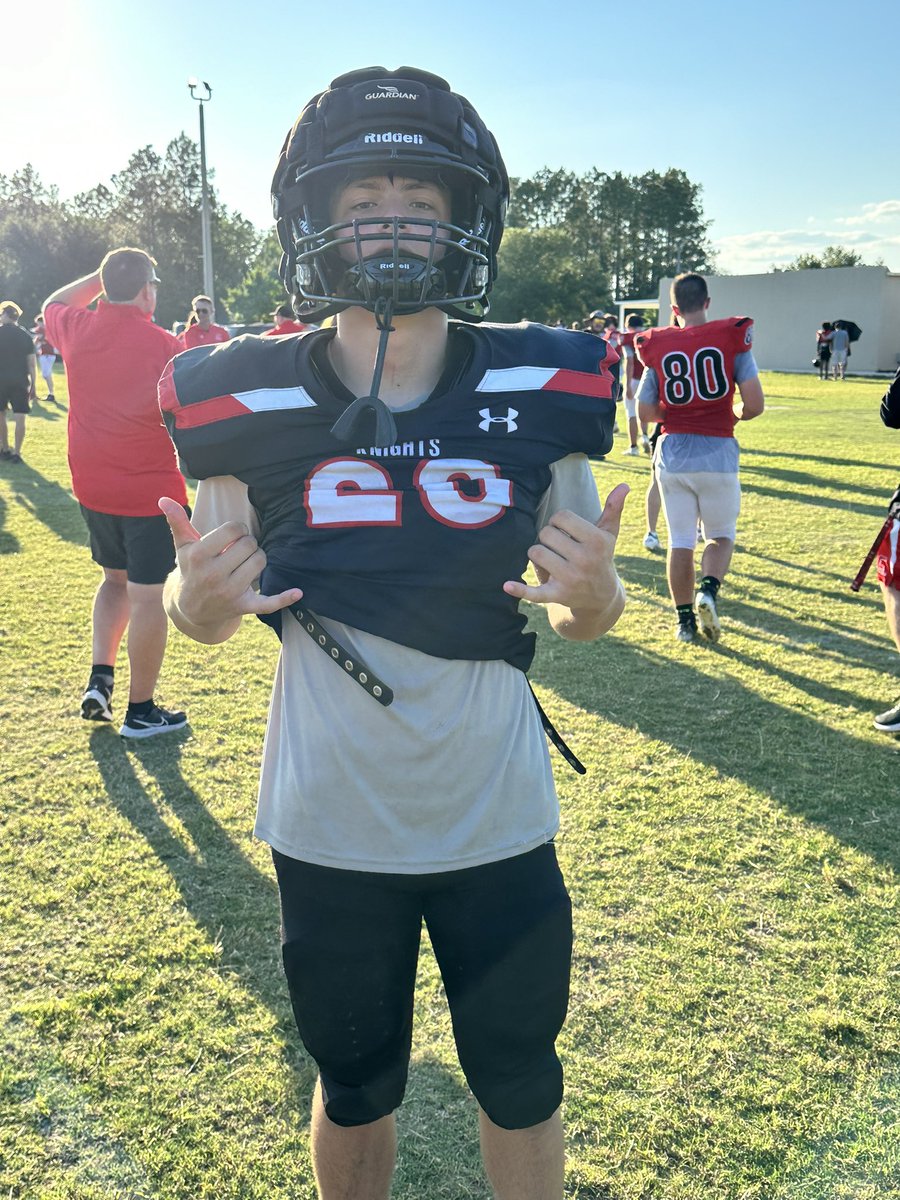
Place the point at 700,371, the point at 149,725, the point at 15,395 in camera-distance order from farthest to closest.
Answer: the point at 15,395 → the point at 700,371 → the point at 149,725

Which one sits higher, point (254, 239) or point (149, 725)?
point (254, 239)

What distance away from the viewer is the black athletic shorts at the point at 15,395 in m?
12.8

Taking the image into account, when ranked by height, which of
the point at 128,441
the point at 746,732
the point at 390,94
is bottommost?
the point at 746,732

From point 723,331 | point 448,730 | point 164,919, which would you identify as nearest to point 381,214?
point 448,730

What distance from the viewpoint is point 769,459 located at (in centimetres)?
1421

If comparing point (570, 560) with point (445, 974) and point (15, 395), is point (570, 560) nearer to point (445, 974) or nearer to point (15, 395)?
point (445, 974)

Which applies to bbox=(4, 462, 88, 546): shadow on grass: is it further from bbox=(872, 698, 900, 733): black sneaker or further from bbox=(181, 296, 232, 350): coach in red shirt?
bbox=(872, 698, 900, 733): black sneaker

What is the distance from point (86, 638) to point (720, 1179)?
17.7 feet

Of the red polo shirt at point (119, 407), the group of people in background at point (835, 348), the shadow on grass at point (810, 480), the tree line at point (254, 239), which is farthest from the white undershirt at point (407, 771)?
the tree line at point (254, 239)

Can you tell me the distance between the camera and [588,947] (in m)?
3.25

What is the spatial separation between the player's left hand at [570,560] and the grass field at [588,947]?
5.29 feet

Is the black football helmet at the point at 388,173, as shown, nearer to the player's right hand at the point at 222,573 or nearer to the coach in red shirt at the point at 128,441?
the player's right hand at the point at 222,573

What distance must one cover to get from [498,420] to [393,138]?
56 centimetres

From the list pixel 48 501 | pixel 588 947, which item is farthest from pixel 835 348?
pixel 588 947
